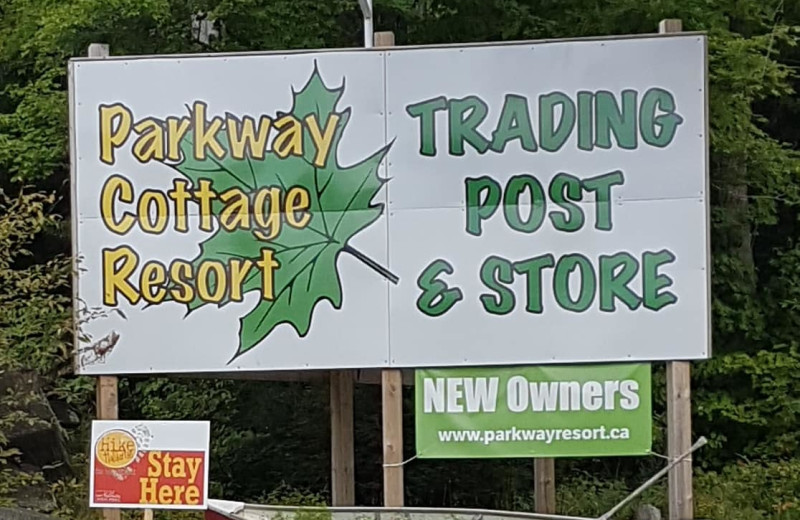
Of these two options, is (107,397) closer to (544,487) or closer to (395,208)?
(395,208)

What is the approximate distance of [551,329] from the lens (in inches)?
226

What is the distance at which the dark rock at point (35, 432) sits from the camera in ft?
24.7

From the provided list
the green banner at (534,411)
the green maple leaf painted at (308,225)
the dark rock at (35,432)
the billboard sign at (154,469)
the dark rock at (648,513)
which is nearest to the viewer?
the billboard sign at (154,469)

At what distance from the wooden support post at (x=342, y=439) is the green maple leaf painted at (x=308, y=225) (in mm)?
2208

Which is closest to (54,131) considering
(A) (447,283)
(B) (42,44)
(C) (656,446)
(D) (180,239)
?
(B) (42,44)

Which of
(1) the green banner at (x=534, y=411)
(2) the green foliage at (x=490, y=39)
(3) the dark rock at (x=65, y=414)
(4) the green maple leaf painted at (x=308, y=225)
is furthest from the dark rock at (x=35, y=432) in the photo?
(1) the green banner at (x=534, y=411)

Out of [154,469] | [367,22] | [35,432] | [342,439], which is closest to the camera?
[154,469]

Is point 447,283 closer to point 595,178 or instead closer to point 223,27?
point 595,178

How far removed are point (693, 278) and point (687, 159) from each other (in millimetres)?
654

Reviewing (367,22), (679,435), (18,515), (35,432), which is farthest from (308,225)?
(35,432)

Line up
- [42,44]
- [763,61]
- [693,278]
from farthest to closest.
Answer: [42,44], [763,61], [693,278]

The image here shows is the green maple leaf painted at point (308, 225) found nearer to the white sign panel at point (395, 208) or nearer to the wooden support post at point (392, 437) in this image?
the white sign panel at point (395, 208)

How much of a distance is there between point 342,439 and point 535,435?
2.68 meters

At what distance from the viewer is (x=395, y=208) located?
5801 mm
